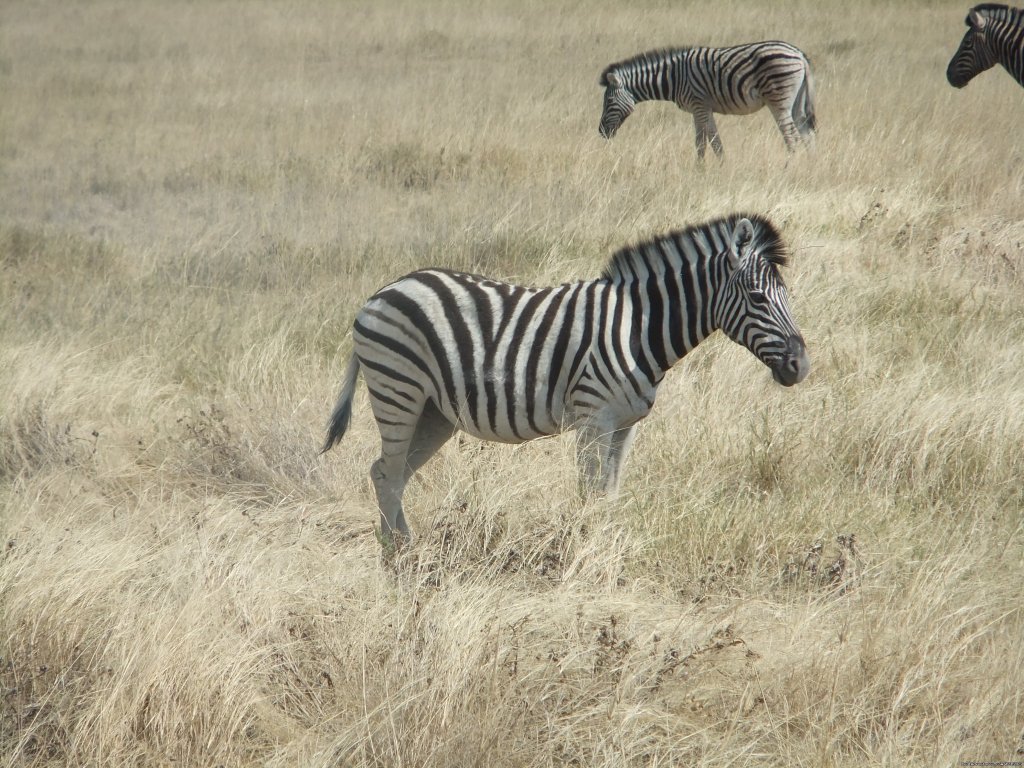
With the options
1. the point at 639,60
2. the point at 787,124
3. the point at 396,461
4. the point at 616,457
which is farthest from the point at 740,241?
the point at 639,60

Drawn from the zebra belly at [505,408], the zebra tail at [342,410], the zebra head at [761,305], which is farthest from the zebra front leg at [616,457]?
the zebra tail at [342,410]

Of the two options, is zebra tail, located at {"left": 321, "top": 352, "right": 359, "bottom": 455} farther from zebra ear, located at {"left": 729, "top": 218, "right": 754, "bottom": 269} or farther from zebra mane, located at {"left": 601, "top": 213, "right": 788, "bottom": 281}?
zebra ear, located at {"left": 729, "top": 218, "right": 754, "bottom": 269}

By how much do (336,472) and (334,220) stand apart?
5388mm

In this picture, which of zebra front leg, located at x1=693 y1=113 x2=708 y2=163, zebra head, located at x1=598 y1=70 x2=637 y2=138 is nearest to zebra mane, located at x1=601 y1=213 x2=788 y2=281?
zebra front leg, located at x1=693 y1=113 x2=708 y2=163

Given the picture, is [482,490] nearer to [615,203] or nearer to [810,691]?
[810,691]

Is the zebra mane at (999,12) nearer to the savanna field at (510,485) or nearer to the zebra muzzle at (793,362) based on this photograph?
the savanna field at (510,485)

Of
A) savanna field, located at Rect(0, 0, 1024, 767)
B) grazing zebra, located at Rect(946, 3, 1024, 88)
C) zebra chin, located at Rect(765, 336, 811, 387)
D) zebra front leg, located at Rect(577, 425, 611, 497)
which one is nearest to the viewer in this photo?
savanna field, located at Rect(0, 0, 1024, 767)

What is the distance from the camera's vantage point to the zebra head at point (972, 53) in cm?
1080

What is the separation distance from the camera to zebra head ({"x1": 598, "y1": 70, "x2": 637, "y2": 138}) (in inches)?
497

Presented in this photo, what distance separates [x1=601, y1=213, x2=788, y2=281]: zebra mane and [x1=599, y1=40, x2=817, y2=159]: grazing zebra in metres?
6.73

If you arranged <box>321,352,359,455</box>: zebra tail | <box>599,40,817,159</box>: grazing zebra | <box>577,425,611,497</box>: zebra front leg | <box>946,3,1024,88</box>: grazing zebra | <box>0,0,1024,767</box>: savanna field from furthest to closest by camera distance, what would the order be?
<box>599,40,817,159</box>: grazing zebra → <box>946,3,1024,88</box>: grazing zebra → <box>321,352,359,455</box>: zebra tail → <box>577,425,611,497</box>: zebra front leg → <box>0,0,1024,767</box>: savanna field

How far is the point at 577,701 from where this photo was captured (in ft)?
11.1

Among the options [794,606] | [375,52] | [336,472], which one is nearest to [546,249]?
[336,472]

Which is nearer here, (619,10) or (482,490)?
(482,490)
